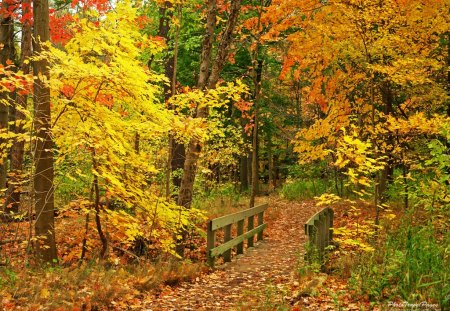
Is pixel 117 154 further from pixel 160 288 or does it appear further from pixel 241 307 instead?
pixel 241 307

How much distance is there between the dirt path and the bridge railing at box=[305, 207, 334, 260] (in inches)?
23.7

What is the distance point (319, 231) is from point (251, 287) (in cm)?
235

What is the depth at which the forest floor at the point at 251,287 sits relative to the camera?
6.43 m

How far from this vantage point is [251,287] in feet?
26.0

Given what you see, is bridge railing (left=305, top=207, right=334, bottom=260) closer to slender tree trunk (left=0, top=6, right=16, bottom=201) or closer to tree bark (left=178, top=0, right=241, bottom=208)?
tree bark (left=178, top=0, right=241, bottom=208)

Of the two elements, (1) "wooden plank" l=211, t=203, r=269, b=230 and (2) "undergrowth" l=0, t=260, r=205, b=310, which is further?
(1) "wooden plank" l=211, t=203, r=269, b=230

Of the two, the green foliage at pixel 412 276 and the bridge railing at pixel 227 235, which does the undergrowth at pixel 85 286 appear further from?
the green foliage at pixel 412 276

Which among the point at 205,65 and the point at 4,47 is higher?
the point at 4,47

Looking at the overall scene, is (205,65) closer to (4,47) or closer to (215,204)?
(4,47)

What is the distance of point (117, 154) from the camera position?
8.51 metres

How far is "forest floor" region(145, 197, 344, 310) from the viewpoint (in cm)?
643

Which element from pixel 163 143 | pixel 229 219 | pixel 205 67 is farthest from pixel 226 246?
pixel 163 143

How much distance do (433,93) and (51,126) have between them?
1022 centimetres

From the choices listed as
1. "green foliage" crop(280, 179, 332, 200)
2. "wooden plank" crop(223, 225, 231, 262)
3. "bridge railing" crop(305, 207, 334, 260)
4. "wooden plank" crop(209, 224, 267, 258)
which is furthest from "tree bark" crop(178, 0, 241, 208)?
"green foliage" crop(280, 179, 332, 200)
